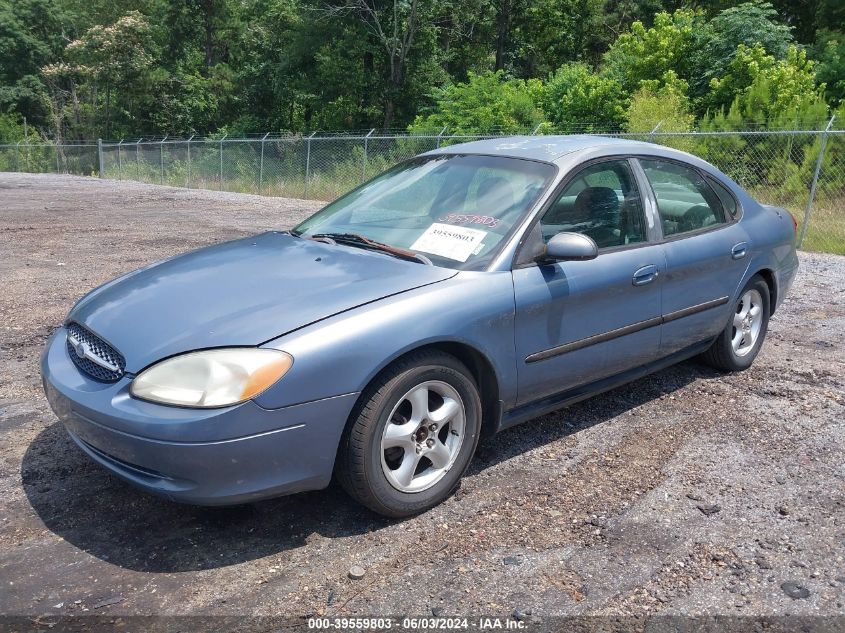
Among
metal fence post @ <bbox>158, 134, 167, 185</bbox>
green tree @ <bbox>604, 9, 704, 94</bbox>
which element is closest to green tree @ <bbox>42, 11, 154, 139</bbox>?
metal fence post @ <bbox>158, 134, 167, 185</bbox>

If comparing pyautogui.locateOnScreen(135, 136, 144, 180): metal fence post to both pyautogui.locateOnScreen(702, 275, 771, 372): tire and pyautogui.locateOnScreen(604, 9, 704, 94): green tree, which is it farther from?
pyautogui.locateOnScreen(702, 275, 771, 372): tire

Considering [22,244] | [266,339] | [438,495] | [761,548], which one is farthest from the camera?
[22,244]

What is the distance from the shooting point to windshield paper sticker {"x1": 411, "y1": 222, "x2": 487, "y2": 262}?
3.48 metres

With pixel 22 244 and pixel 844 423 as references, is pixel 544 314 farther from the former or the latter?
pixel 22 244

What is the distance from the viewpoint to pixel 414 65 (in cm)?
3344

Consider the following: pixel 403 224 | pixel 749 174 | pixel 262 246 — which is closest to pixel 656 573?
pixel 403 224

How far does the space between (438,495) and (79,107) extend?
180 ft

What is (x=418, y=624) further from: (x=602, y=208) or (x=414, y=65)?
(x=414, y=65)

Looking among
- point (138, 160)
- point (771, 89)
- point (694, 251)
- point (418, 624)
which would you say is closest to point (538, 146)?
point (694, 251)

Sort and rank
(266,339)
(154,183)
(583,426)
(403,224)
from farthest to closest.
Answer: (154,183) < (583,426) < (403,224) < (266,339)

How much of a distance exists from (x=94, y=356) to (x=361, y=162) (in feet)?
54.8

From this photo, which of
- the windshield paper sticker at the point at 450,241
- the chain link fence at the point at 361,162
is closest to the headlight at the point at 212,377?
the windshield paper sticker at the point at 450,241

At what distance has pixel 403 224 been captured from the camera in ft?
12.6

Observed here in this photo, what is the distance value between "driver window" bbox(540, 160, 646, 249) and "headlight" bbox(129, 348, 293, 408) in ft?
5.33
